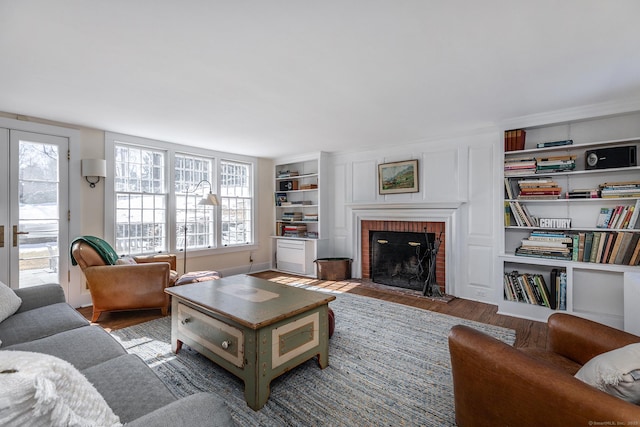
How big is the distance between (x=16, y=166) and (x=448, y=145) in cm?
536

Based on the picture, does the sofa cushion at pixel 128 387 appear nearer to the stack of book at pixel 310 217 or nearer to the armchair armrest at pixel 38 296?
the armchair armrest at pixel 38 296

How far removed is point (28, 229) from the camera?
3.39 m

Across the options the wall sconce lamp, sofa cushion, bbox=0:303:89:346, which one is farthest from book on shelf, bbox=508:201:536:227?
the wall sconce lamp

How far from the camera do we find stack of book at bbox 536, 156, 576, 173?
3.20 metres

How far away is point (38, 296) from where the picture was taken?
2.27 metres

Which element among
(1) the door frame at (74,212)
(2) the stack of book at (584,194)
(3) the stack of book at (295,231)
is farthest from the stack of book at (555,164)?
(1) the door frame at (74,212)

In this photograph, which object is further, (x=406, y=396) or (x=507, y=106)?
(x=507, y=106)

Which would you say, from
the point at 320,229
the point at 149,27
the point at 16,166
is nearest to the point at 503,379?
the point at 149,27

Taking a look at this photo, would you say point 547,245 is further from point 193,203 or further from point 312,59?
point 193,203

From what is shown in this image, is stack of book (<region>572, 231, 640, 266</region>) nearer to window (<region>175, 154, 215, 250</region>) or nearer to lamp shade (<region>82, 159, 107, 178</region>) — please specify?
window (<region>175, 154, 215, 250</region>)

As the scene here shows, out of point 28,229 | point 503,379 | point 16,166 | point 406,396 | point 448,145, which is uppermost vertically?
point 448,145

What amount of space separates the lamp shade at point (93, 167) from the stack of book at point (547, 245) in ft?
17.2

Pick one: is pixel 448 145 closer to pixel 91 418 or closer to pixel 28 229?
pixel 91 418

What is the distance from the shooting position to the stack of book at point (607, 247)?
2.91 meters
